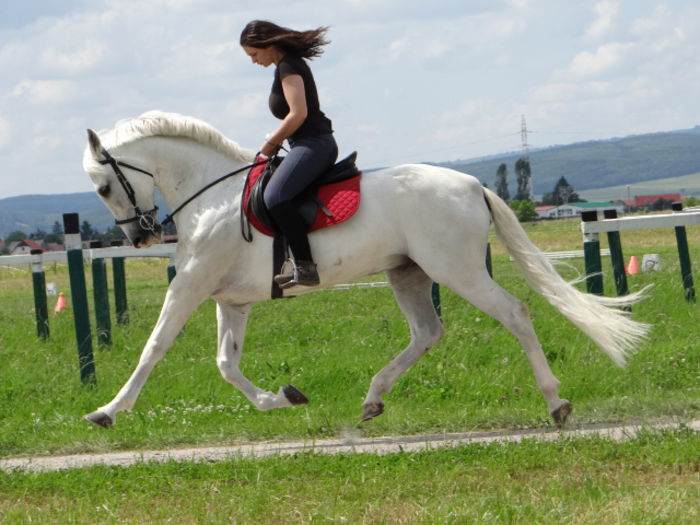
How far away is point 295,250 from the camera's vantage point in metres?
7.72

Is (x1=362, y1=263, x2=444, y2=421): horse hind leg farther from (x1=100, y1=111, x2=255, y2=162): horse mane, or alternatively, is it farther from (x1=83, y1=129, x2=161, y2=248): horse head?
(x1=83, y1=129, x2=161, y2=248): horse head

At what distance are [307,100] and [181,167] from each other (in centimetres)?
111

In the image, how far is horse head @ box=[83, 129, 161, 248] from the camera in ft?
26.3

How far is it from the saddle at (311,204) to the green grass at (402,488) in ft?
5.65

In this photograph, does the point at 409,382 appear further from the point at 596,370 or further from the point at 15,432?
the point at 15,432

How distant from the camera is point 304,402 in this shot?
8.06 m

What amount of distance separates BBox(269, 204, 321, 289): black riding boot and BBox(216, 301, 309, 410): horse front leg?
0.69m

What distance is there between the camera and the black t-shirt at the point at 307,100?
7.95 meters

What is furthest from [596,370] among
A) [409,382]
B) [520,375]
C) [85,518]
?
[85,518]

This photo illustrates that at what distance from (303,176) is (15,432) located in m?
3.28

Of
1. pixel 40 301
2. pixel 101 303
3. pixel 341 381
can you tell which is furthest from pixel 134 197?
pixel 40 301

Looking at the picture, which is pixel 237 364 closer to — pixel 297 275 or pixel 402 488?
pixel 297 275

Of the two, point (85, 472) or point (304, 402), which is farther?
point (304, 402)

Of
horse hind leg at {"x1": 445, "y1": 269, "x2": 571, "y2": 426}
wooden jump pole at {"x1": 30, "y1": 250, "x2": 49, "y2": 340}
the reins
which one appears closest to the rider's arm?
the reins
